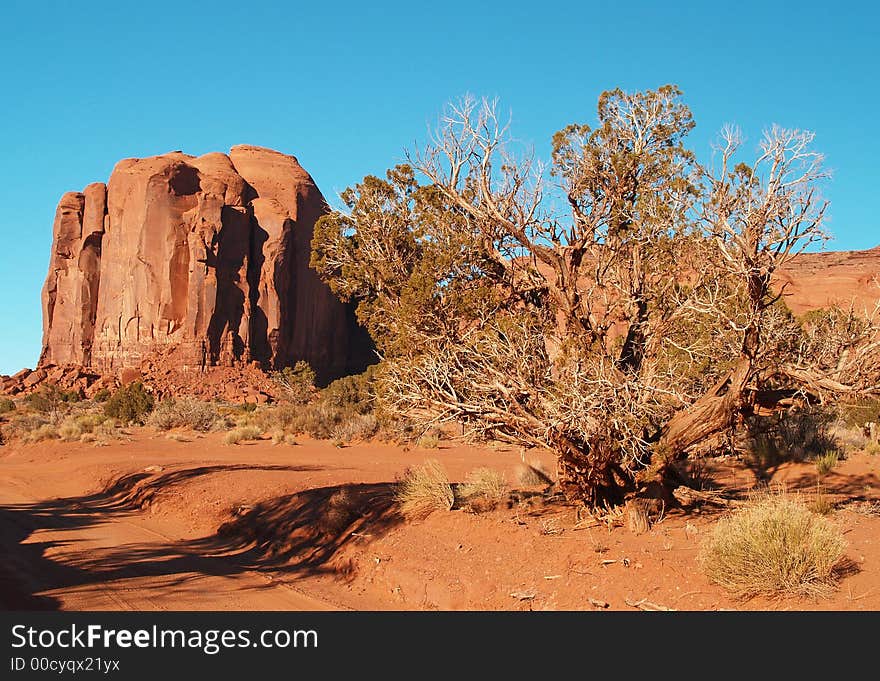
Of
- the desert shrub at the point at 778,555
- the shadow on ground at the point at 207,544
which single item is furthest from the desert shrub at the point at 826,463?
the shadow on ground at the point at 207,544

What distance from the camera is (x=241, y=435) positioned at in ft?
86.3

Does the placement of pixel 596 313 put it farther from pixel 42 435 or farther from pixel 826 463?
pixel 42 435

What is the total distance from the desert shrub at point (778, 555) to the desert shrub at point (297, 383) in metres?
35.3

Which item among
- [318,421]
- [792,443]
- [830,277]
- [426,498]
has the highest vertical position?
[830,277]

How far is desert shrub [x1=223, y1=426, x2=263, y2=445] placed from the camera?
25.4 metres

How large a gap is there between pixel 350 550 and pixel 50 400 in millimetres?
42186

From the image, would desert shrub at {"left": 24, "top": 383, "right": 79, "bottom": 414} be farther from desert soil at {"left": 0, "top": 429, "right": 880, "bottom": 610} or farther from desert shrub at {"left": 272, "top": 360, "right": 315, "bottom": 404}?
desert soil at {"left": 0, "top": 429, "right": 880, "bottom": 610}


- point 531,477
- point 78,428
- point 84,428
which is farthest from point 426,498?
point 84,428

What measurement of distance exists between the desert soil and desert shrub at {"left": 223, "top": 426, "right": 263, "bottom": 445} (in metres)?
9.39

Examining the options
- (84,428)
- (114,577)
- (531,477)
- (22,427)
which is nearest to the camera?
(114,577)

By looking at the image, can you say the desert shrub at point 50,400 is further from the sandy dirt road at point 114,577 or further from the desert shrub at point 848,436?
the desert shrub at point 848,436

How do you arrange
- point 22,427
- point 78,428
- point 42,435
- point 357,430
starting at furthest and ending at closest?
point 22,427 → point 78,428 → point 42,435 → point 357,430

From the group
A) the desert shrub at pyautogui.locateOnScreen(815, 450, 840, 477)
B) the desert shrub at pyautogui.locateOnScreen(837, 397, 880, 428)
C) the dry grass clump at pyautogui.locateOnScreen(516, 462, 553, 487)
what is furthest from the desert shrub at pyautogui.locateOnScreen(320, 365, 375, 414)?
the desert shrub at pyautogui.locateOnScreen(815, 450, 840, 477)
